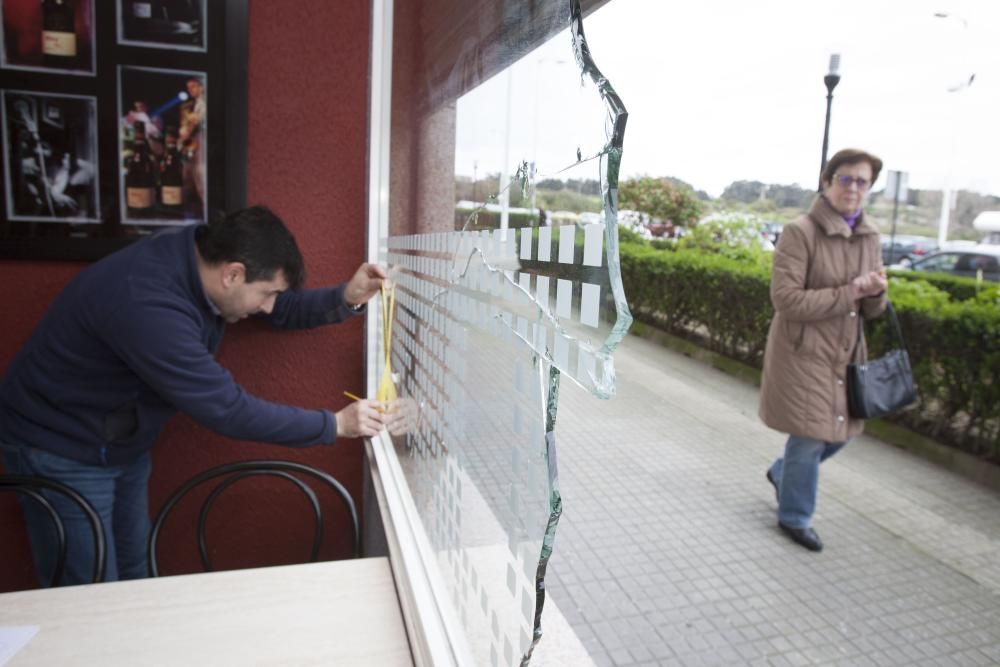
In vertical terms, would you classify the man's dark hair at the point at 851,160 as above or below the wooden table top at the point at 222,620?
above

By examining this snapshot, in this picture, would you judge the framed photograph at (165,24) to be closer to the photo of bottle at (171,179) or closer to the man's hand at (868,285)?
the photo of bottle at (171,179)

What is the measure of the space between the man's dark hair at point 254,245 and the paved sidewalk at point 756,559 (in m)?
0.83

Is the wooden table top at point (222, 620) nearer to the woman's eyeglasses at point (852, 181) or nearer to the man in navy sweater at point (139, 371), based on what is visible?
the man in navy sweater at point (139, 371)

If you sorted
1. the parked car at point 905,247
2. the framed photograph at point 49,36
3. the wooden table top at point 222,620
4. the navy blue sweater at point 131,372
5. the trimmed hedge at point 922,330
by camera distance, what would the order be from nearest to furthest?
the wooden table top at point 222,620 < the navy blue sweater at point 131,372 < the framed photograph at point 49,36 < the trimmed hedge at point 922,330 < the parked car at point 905,247

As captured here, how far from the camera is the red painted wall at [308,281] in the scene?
6.88ft

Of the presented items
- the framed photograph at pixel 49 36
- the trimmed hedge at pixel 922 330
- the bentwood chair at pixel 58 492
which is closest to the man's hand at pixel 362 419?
the bentwood chair at pixel 58 492

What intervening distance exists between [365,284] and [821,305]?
1910 millimetres

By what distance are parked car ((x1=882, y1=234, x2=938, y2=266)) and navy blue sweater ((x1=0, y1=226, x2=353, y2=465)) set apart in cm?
1215

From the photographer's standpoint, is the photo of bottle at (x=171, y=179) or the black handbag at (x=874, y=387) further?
the black handbag at (x=874, y=387)

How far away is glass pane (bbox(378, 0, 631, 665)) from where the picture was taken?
0.54m

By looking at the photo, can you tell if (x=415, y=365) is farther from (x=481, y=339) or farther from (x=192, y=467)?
(x=192, y=467)

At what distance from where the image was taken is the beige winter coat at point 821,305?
9.28 feet

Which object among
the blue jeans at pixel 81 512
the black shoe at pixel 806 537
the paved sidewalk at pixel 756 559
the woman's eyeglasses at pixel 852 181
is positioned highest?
the woman's eyeglasses at pixel 852 181

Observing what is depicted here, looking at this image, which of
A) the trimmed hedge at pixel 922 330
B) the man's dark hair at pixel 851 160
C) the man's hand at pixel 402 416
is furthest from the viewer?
the trimmed hedge at pixel 922 330
